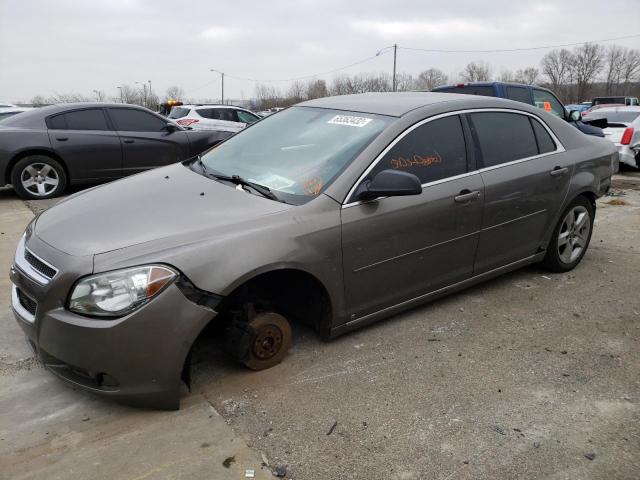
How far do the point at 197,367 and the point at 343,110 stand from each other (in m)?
2.01

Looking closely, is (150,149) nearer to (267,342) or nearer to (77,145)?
(77,145)

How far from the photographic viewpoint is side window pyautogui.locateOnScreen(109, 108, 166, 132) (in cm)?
840

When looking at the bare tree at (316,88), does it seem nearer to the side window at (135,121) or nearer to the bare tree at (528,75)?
the bare tree at (528,75)

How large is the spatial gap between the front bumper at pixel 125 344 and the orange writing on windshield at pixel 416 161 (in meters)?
1.52

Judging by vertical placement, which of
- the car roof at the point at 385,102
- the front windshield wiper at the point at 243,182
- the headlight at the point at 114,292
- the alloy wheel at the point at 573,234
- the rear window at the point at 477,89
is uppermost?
the rear window at the point at 477,89

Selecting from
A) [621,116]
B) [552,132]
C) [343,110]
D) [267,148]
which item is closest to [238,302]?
[267,148]

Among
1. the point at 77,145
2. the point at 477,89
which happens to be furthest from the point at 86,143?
the point at 477,89

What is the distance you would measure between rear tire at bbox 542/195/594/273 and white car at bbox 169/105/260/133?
10.1 metres

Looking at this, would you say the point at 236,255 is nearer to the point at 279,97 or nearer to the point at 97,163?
the point at 97,163

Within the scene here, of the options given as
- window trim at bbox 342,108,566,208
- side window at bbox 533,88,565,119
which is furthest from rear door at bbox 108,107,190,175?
side window at bbox 533,88,565,119

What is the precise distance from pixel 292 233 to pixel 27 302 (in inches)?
57.2

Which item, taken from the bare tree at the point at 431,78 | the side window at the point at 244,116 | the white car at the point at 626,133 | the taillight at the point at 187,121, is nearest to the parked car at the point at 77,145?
the taillight at the point at 187,121

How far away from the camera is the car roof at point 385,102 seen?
360 centimetres

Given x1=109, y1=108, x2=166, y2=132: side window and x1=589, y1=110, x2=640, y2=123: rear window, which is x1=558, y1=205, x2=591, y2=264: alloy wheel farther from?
x1=589, y1=110, x2=640, y2=123: rear window
